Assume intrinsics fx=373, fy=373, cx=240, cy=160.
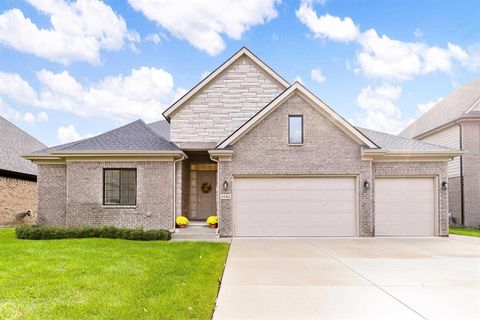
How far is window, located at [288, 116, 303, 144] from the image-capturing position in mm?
14867

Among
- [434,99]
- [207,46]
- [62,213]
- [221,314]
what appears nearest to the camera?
[221,314]

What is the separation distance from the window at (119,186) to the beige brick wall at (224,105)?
111 inches

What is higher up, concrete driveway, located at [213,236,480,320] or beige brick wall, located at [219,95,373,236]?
beige brick wall, located at [219,95,373,236]

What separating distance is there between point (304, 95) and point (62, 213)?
1153 centimetres

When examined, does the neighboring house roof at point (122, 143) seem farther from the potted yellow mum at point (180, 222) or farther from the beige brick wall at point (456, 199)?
the beige brick wall at point (456, 199)

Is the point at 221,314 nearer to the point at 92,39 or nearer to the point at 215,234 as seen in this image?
the point at 215,234

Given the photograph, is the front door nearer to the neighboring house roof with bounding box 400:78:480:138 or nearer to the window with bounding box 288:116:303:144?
the window with bounding box 288:116:303:144

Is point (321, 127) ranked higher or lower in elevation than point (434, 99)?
lower

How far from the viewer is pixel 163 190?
15.2 meters

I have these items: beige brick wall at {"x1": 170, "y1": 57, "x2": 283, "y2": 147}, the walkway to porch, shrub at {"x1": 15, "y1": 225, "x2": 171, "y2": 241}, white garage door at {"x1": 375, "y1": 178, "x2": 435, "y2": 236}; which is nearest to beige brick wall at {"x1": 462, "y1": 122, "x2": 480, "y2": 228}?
white garage door at {"x1": 375, "y1": 178, "x2": 435, "y2": 236}

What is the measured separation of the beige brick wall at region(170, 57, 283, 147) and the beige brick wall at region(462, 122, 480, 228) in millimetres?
11665

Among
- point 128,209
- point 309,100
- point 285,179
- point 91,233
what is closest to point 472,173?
point 309,100

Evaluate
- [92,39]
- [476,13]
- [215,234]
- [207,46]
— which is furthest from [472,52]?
[92,39]

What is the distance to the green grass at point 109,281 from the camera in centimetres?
537
